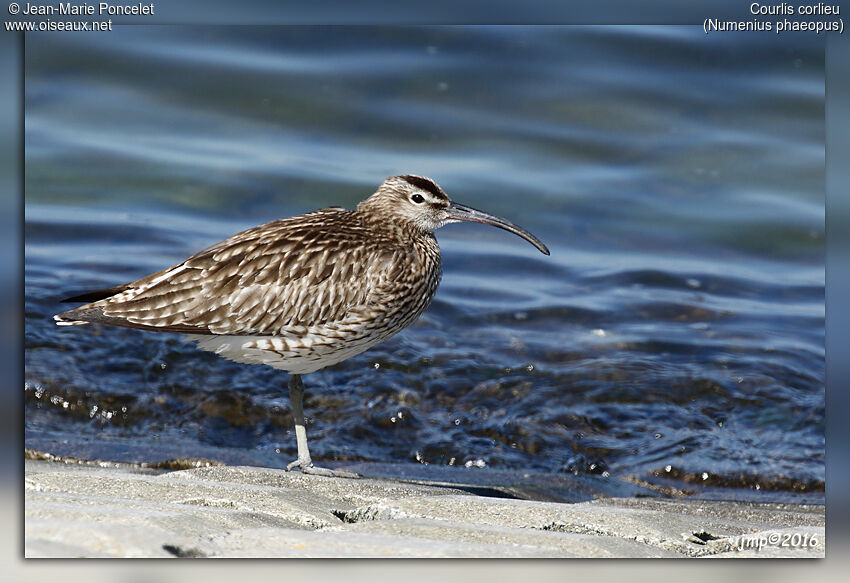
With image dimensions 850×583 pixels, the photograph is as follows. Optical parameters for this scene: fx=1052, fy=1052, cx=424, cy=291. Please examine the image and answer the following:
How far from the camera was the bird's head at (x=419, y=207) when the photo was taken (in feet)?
23.9

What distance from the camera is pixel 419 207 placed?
730 cm

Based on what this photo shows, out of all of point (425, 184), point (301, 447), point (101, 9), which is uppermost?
point (101, 9)

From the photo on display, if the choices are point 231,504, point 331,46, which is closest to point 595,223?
point 331,46

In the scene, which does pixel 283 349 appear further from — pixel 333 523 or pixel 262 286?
pixel 333 523

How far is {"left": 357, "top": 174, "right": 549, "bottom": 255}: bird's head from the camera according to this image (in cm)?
729

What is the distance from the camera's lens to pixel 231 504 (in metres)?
5.07

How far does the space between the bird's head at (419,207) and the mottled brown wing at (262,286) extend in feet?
1.57

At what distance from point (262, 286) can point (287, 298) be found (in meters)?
0.17

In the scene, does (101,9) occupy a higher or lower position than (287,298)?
higher

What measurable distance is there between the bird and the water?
1.07 metres

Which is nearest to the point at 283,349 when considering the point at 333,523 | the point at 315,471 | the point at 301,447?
the point at 301,447

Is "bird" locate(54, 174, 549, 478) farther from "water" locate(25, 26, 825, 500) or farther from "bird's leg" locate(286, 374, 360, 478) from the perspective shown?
"water" locate(25, 26, 825, 500)

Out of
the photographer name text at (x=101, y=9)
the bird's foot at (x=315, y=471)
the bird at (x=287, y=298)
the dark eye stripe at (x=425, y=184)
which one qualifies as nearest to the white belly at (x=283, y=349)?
the bird at (x=287, y=298)

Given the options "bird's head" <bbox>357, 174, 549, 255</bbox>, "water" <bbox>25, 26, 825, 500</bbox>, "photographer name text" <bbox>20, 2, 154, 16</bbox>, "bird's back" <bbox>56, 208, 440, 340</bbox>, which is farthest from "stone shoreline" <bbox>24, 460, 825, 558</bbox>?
"photographer name text" <bbox>20, 2, 154, 16</bbox>
